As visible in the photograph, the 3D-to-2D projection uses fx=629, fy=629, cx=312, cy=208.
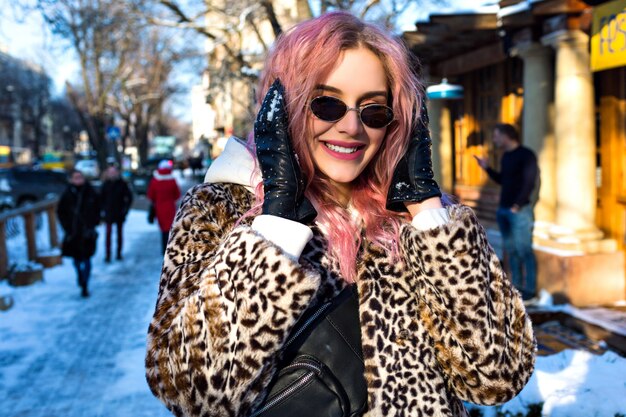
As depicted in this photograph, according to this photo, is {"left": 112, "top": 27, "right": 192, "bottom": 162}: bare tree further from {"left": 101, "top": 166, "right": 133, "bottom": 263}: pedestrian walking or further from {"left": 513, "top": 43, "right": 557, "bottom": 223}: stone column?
{"left": 513, "top": 43, "right": 557, "bottom": 223}: stone column

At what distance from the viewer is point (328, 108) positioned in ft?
5.49

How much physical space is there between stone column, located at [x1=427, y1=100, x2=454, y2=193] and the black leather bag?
1011 cm

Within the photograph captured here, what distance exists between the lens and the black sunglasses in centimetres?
166

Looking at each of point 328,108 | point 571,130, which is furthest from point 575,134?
point 328,108

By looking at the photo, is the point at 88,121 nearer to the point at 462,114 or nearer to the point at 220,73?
the point at 220,73

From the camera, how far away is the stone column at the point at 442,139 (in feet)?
37.7

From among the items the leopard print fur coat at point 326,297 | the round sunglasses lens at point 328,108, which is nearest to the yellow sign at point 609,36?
the leopard print fur coat at point 326,297

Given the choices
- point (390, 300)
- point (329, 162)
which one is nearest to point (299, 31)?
point (329, 162)

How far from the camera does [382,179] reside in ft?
6.20

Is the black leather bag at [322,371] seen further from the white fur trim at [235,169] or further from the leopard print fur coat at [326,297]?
the white fur trim at [235,169]

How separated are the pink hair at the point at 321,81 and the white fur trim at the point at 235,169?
0.05 m

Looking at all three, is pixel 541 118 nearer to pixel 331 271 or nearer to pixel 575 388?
pixel 575 388

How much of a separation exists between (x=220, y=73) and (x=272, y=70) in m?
14.8

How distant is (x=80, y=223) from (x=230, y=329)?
8.13m
